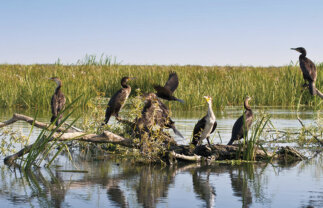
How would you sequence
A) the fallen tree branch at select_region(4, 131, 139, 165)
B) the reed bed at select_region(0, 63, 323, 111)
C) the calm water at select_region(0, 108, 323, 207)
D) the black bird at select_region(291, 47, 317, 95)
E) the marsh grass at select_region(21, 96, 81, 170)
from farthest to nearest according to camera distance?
the reed bed at select_region(0, 63, 323, 111) < the black bird at select_region(291, 47, 317, 95) < the fallen tree branch at select_region(4, 131, 139, 165) < the marsh grass at select_region(21, 96, 81, 170) < the calm water at select_region(0, 108, 323, 207)

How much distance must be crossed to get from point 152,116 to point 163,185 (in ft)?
6.72

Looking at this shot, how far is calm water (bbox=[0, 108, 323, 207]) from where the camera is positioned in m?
5.32

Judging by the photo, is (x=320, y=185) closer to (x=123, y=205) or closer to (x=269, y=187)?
(x=269, y=187)

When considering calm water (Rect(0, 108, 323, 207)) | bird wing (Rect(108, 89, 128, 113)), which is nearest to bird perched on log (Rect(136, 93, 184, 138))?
calm water (Rect(0, 108, 323, 207))

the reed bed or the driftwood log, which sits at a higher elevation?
the reed bed

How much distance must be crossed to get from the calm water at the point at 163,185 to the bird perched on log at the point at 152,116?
0.65 meters

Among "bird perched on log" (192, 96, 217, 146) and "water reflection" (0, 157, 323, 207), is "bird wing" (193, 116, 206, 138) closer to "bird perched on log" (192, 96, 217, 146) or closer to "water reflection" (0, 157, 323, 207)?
"bird perched on log" (192, 96, 217, 146)

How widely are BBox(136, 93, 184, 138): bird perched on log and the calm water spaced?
65 cm

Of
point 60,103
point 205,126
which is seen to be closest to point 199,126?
point 205,126

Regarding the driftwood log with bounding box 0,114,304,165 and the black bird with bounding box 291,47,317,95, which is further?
the black bird with bounding box 291,47,317,95

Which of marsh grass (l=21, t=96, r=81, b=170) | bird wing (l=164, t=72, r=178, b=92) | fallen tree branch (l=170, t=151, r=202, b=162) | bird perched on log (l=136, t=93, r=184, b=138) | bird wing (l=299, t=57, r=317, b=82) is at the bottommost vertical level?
fallen tree branch (l=170, t=151, r=202, b=162)

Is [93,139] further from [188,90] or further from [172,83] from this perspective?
[188,90]

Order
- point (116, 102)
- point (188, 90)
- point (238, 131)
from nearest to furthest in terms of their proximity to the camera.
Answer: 1. point (238, 131)
2. point (116, 102)
3. point (188, 90)

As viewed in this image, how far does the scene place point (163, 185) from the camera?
623 centimetres
